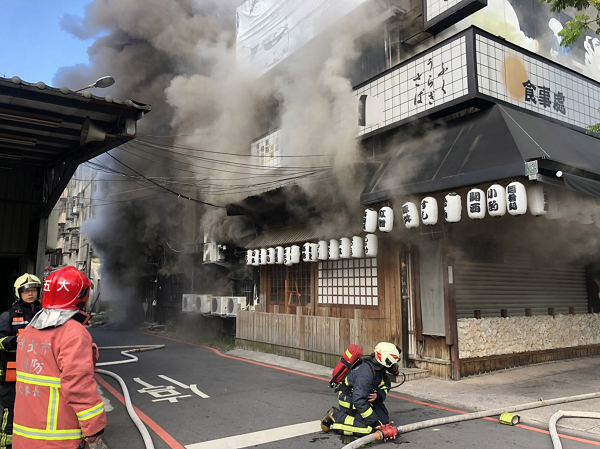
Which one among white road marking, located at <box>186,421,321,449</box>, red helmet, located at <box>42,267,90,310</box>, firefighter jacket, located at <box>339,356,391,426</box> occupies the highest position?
red helmet, located at <box>42,267,90,310</box>

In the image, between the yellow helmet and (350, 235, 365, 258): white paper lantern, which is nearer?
the yellow helmet

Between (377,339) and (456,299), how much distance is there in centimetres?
173

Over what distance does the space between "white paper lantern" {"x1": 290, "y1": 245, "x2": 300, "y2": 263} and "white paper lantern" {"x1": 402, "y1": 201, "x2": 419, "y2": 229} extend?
4125 mm

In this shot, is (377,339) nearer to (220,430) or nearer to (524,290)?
(524,290)

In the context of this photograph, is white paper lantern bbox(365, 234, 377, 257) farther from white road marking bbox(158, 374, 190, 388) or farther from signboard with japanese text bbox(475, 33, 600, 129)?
white road marking bbox(158, 374, 190, 388)

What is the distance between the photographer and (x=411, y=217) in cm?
745

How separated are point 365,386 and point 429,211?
144 inches

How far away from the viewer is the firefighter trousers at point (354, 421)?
4.48 meters

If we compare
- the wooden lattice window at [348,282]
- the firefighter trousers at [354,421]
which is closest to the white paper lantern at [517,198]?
the firefighter trousers at [354,421]

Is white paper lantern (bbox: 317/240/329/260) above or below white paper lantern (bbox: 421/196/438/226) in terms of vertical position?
below

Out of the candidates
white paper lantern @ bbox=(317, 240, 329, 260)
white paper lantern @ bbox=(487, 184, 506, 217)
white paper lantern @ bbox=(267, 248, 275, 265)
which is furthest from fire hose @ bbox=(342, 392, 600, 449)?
white paper lantern @ bbox=(267, 248, 275, 265)

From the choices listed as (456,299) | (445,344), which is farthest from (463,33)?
(445,344)

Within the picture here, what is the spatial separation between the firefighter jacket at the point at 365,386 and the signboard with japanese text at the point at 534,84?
5.15 meters

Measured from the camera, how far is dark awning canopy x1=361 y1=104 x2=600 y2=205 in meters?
6.23
